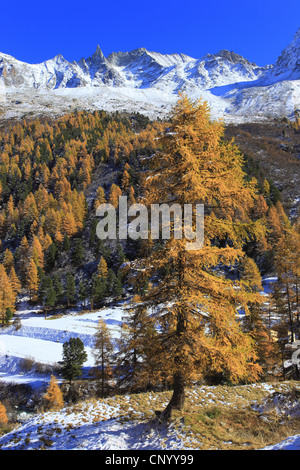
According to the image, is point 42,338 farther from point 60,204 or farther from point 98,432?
point 60,204

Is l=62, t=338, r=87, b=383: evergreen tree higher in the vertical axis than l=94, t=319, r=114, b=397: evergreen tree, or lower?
lower

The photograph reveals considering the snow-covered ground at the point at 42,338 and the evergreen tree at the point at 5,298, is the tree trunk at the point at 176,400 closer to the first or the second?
the snow-covered ground at the point at 42,338

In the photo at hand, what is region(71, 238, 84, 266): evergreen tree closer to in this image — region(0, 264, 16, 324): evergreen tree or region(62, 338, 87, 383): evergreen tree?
region(0, 264, 16, 324): evergreen tree

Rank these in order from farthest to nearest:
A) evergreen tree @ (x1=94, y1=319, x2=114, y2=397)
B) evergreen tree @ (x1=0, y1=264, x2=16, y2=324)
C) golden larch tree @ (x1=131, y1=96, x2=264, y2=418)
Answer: evergreen tree @ (x1=0, y1=264, x2=16, y2=324), evergreen tree @ (x1=94, y1=319, x2=114, y2=397), golden larch tree @ (x1=131, y1=96, x2=264, y2=418)

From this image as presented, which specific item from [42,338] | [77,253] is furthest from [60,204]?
[42,338]

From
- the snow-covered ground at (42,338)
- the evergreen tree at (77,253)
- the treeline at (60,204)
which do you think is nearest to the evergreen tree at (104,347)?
the snow-covered ground at (42,338)

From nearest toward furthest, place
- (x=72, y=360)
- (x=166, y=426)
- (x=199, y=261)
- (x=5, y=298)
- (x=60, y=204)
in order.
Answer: (x=199, y=261) → (x=166, y=426) → (x=72, y=360) → (x=5, y=298) → (x=60, y=204)

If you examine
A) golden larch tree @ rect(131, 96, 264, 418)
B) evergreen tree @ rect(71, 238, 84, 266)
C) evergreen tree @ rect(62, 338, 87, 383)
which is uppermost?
golden larch tree @ rect(131, 96, 264, 418)

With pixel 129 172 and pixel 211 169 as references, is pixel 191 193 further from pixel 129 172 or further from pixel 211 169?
pixel 129 172

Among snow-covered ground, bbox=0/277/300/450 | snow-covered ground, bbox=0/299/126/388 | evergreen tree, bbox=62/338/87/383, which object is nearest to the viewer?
snow-covered ground, bbox=0/277/300/450

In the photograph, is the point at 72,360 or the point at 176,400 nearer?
the point at 176,400

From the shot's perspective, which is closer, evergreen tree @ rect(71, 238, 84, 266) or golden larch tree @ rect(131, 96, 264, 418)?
golden larch tree @ rect(131, 96, 264, 418)

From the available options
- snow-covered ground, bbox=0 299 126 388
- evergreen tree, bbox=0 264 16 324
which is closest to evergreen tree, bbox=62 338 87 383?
snow-covered ground, bbox=0 299 126 388

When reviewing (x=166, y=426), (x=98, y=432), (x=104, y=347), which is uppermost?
(x=166, y=426)
